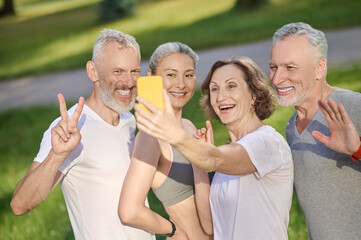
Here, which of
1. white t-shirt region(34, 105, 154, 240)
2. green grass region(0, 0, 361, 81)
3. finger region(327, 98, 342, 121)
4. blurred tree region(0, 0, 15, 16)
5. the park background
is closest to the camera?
finger region(327, 98, 342, 121)

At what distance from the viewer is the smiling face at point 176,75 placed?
3.75 m

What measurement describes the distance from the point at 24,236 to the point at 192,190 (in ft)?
12.1

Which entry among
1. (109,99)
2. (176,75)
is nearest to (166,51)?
(176,75)

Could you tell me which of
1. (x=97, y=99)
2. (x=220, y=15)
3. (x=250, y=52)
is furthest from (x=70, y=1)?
(x=97, y=99)

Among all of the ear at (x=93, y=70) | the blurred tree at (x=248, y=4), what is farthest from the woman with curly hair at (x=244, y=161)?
the blurred tree at (x=248, y=4)

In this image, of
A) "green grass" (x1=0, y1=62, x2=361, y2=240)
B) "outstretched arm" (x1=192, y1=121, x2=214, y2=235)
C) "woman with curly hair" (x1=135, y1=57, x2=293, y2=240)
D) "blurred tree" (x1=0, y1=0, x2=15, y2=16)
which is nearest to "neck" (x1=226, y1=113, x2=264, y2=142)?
"woman with curly hair" (x1=135, y1=57, x2=293, y2=240)

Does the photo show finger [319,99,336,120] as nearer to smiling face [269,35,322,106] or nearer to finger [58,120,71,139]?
smiling face [269,35,322,106]

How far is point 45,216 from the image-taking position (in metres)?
7.01

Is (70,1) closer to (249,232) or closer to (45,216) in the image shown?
(45,216)

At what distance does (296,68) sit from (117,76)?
4.37 feet

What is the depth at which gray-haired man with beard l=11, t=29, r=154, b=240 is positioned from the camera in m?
3.34

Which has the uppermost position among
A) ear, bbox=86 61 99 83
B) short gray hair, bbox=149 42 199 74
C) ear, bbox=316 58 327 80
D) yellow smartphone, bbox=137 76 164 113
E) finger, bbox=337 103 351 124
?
short gray hair, bbox=149 42 199 74

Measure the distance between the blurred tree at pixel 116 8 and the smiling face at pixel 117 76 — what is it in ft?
71.2

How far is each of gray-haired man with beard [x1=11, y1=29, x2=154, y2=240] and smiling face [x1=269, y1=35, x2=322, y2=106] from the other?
1.10 metres
